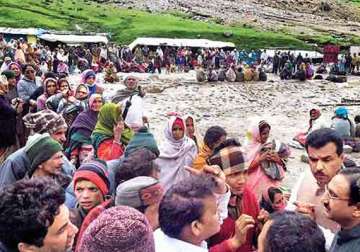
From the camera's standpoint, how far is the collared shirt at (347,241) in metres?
2.63

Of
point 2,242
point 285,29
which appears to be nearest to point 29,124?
point 2,242

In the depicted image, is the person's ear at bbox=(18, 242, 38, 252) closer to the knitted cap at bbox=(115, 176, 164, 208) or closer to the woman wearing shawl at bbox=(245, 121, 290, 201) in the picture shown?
the knitted cap at bbox=(115, 176, 164, 208)

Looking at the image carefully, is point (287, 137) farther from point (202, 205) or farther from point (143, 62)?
point (143, 62)

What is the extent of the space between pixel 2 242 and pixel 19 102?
17.1ft

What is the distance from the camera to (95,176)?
360 cm

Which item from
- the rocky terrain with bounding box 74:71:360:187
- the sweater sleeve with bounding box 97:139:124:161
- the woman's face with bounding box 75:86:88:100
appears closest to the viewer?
the sweater sleeve with bounding box 97:139:124:161

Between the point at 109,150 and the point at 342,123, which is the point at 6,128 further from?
the point at 342,123

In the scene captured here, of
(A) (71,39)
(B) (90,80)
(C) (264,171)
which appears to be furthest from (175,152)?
(A) (71,39)

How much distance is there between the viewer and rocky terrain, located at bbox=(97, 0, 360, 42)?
4922 centimetres

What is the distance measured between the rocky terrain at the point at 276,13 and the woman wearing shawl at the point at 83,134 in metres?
42.0

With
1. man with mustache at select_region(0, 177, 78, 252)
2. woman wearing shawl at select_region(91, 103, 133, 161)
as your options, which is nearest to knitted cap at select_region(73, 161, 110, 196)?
man with mustache at select_region(0, 177, 78, 252)

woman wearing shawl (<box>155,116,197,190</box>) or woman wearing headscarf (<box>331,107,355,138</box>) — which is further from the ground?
woman wearing shawl (<box>155,116,197,190</box>)

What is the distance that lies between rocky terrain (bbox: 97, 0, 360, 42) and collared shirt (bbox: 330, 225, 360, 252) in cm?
4497

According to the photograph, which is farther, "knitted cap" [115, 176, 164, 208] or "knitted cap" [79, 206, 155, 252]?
"knitted cap" [115, 176, 164, 208]
